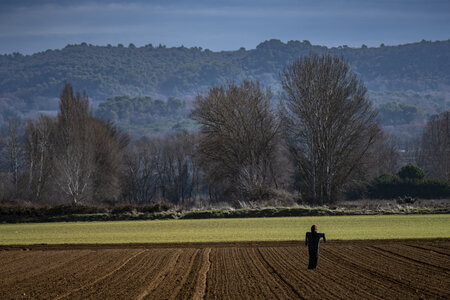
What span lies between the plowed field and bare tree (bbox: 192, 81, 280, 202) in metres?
36.6

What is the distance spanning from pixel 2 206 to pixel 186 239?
27173 millimetres

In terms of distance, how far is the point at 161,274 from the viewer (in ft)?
57.5

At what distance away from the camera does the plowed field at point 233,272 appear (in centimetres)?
1422

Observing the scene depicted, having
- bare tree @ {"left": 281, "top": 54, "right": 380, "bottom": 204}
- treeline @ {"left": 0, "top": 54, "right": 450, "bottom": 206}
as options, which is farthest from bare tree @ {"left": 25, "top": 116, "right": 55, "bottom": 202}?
bare tree @ {"left": 281, "top": 54, "right": 380, "bottom": 204}

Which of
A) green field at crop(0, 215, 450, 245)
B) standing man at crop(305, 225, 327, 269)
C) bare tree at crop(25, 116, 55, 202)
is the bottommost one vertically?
green field at crop(0, 215, 450, 245)

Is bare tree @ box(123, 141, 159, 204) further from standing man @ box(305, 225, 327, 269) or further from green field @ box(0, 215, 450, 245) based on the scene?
standing man @ box(305, 225, 327, 269)

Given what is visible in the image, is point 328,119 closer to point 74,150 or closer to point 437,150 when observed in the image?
point 74,150

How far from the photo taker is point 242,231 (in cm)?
3316

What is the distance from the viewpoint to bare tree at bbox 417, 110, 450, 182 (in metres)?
94.7

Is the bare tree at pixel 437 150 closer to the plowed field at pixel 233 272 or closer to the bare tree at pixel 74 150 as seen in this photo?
the bare tree at pixel 74 150

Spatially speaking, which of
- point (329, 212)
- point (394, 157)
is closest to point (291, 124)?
point (329, 212)

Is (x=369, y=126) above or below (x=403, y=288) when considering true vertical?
above

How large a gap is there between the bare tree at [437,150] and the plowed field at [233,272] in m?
73.2

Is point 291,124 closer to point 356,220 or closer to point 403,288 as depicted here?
point 356,220
